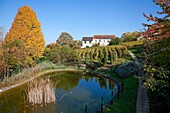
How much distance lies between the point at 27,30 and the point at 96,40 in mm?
42186

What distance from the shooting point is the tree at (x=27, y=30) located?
18.7 m

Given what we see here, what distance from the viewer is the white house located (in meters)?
57.5

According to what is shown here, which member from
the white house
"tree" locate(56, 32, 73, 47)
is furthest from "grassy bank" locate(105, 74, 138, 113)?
the white house

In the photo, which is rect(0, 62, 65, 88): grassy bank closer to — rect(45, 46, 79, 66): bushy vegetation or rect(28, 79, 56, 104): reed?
rect(45, 46, 79, 66): bushy vegetation

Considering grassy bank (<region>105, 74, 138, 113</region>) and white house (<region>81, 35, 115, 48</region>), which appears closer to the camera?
grassy bank (<region>105, 74, 138, 113</region>)

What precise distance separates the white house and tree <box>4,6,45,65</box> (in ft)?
122

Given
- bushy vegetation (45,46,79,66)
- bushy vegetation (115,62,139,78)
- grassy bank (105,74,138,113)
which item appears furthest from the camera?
bushy vegetation (45,46,79,66)

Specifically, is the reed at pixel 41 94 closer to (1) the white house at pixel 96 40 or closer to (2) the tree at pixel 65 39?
(2) the tree at pixel 65 39

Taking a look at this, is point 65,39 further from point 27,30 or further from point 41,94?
point 41,94

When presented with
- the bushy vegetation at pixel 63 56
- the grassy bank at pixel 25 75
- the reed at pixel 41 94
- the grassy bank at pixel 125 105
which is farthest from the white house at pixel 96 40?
the reed at pixel 41 94

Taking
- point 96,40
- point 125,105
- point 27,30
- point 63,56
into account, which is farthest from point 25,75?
point 96,40

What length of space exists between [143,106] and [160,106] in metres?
1.63

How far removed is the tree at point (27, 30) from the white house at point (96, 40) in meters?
37.2

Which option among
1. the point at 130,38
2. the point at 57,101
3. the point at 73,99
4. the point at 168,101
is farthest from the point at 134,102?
the point at 130,38
